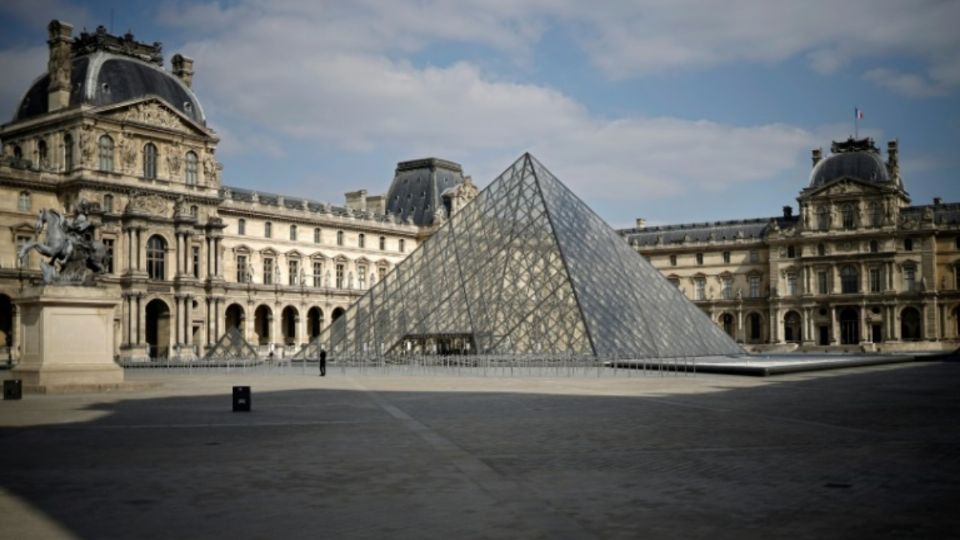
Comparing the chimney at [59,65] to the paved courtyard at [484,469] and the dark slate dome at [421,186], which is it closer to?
the dark slate dome at [421,186]

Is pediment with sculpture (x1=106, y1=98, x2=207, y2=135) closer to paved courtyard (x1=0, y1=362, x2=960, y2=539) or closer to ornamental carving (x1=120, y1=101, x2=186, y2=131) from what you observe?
ornamental carving (x1=120, y1=101, x2=186, y2=131)

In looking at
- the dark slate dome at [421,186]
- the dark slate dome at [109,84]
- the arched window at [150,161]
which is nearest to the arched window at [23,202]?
the dark slate dome at [109,84]

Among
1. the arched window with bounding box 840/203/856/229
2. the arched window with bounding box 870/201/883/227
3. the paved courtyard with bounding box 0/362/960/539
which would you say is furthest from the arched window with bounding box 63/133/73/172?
the arched window with bounding box 870/201/883/227

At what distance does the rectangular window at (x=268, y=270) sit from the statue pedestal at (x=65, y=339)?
41.0m

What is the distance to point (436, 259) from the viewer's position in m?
37.8

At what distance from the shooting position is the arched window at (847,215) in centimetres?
7188

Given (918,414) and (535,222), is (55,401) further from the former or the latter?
(535,222)

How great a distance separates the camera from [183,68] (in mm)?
57781

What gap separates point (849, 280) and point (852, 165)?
8.70m

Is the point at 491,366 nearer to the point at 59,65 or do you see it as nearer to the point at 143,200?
the point at 143,200

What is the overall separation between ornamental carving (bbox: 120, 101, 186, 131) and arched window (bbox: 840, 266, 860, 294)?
4848 cm

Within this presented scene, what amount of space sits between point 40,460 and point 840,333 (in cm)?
7021

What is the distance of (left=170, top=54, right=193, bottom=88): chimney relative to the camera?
57.8 meters

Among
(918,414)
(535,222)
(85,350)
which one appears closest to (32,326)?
(85,350)
